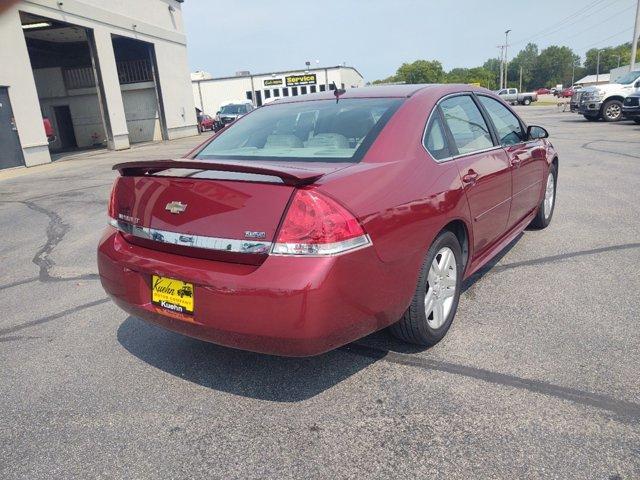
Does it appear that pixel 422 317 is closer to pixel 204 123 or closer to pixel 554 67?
pixel 204 123

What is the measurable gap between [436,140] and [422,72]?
125 m

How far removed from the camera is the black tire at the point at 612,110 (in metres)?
20.5

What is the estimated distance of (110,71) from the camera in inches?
859

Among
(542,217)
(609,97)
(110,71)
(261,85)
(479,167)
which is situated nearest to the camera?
(479,167)

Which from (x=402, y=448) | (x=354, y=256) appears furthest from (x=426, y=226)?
(x=402, y=448)

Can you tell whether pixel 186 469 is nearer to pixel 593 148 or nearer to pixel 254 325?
pixel 254 325

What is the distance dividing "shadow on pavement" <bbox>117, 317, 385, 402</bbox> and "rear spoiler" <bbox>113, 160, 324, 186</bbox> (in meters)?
1.16

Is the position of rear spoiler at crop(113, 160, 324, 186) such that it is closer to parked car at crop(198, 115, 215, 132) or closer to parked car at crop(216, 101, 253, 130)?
parked car at crop(216, 101, 253, 130)

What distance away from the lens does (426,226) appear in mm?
2852

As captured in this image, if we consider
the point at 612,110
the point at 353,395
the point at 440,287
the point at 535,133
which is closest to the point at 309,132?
the point at 440,287

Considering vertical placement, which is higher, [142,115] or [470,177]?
[142,115]

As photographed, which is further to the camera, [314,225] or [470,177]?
[470,177]

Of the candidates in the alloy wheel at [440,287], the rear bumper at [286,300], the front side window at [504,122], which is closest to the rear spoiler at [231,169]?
the rear bumper at [286,300]

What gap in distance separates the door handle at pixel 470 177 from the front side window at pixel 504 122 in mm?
895
